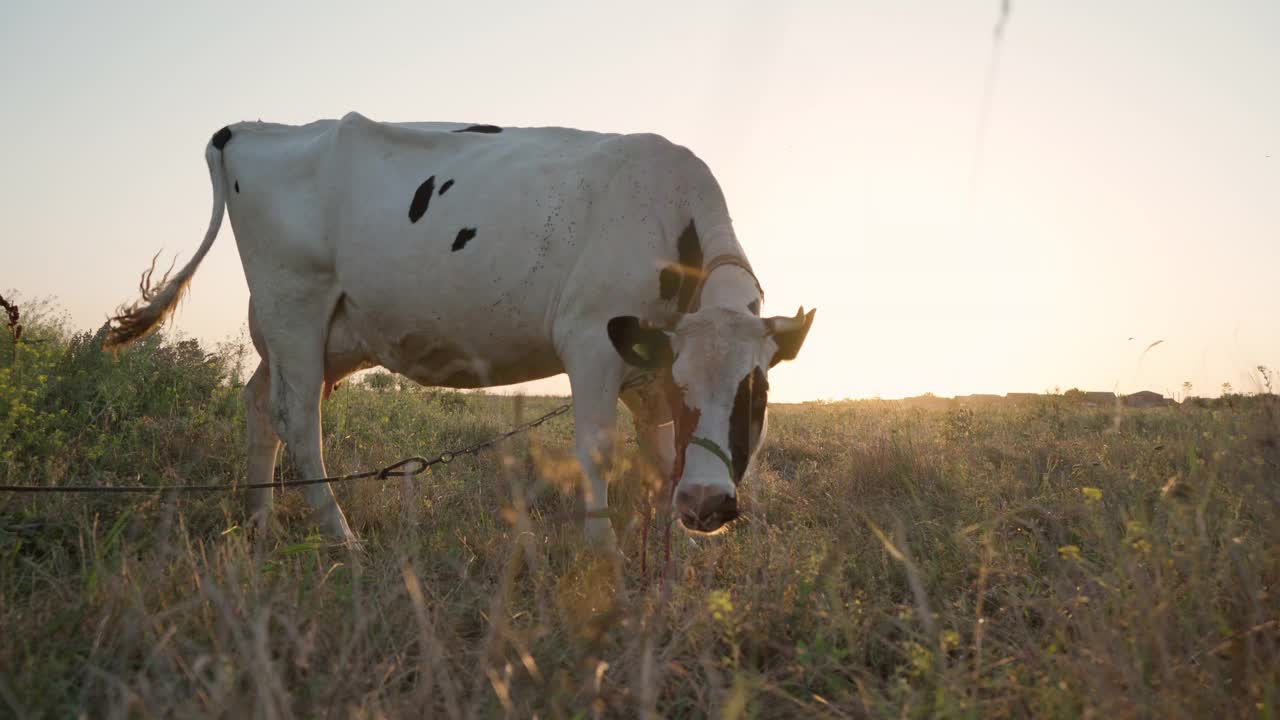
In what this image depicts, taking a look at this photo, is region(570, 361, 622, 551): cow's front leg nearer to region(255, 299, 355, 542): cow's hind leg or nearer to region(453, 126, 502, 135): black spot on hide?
region(255, 299, 355, 542): cow's hind leg

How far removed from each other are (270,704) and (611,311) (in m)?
3.09

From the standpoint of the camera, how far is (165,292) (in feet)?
18.4

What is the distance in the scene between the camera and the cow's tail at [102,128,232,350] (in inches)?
218

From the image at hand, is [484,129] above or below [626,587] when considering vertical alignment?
above

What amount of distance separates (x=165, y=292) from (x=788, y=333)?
4.40 meters

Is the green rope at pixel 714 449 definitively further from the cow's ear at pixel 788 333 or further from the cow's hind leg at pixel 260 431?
the cow's hind leg at pixel 260 431

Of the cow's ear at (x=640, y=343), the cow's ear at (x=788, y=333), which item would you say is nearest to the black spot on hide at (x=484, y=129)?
the cow's ear at (x=640, y=343)

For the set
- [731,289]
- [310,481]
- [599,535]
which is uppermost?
[731,289]

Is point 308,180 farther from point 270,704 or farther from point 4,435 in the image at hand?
point 270,704

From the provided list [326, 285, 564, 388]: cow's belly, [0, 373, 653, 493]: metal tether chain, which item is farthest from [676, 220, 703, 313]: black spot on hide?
[326, 285, 564, 388]: cow's belly

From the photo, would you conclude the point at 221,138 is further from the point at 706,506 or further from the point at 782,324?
the point at 706,506

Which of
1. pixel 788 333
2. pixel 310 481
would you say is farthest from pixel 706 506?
pixel 310 481

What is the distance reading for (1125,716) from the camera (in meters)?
→ 1.63

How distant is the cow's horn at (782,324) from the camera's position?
12.0ft
